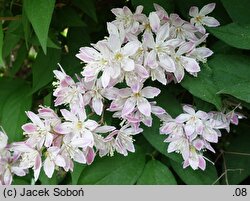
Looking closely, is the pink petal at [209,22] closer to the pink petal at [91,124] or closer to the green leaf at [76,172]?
the pink petal at [91,124]

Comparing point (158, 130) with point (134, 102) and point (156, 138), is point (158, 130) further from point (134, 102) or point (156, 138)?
point (134, 102)

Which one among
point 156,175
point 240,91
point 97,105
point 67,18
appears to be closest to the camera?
point 240,91

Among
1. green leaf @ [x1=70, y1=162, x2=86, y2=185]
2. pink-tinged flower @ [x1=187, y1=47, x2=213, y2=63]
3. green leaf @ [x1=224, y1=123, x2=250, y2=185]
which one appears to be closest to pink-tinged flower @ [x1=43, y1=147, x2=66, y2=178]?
green leaf @ [x1=70, y1=162, x2=86, y2=185]

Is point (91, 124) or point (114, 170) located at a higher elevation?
point (91, 124)

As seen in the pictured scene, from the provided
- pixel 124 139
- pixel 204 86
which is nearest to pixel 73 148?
pixel 124 139

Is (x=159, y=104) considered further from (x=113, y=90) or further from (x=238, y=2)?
(x=238, y=2)

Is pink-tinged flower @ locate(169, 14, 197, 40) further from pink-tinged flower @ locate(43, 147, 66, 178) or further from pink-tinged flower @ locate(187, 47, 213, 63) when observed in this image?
pink-tinged flower @ locate(43, 147, 66, 178)
